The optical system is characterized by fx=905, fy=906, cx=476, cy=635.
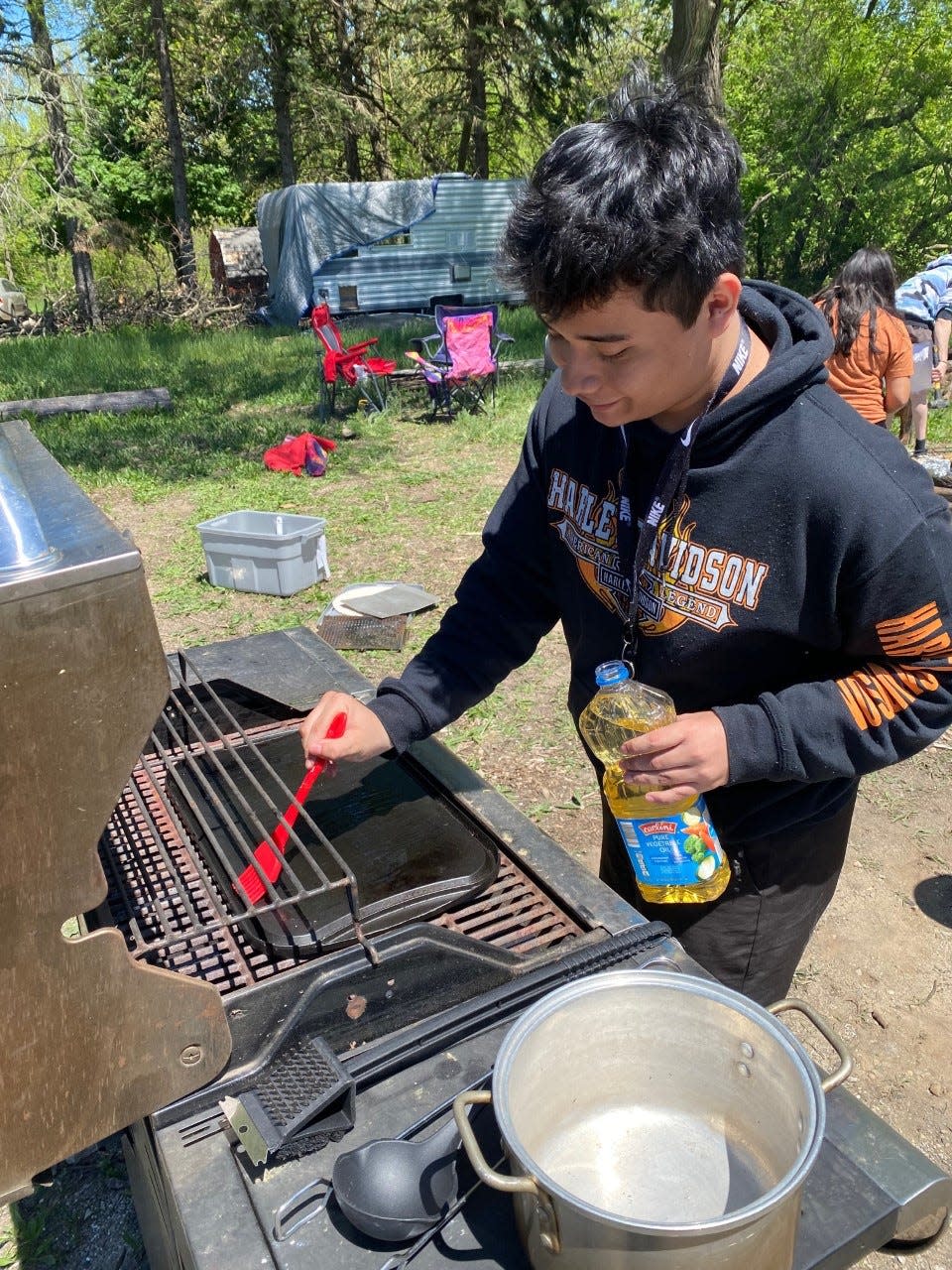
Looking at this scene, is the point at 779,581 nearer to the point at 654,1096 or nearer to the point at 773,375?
the point at 773,375

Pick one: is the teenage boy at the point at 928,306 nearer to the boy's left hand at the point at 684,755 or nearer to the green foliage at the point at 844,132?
the boy's left hand at the point at 684,755

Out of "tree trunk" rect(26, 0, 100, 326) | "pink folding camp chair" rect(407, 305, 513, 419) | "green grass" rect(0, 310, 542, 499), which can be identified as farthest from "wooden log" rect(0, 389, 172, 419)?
"tree trunk" rect(26, 0, 100, 326)

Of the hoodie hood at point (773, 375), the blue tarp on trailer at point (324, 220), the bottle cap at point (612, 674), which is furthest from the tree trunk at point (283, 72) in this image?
the bottle cap at point (612, 674)

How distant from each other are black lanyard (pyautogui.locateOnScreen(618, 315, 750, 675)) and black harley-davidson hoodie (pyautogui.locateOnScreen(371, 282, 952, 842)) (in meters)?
0.02

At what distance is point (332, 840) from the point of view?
1531mm

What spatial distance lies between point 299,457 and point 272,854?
738 cm

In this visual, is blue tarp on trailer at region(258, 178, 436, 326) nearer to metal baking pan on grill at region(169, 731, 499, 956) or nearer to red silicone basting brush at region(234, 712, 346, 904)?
metal baking pan on grill at region(169, 731, 499, 956)

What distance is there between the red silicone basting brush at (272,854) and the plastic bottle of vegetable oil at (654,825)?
19.8 inches

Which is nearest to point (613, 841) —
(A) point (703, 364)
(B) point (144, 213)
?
(A) point (703, 364)

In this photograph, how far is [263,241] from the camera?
21.2 m

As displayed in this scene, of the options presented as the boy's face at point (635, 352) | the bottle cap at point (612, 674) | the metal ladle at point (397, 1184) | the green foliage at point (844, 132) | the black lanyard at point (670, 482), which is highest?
the green foliage at point (844, 132)

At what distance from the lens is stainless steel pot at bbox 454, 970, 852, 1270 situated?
940 millimetres

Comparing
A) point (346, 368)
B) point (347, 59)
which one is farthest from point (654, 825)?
point (347, 59)

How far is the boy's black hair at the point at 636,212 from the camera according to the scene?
1.15 metres
